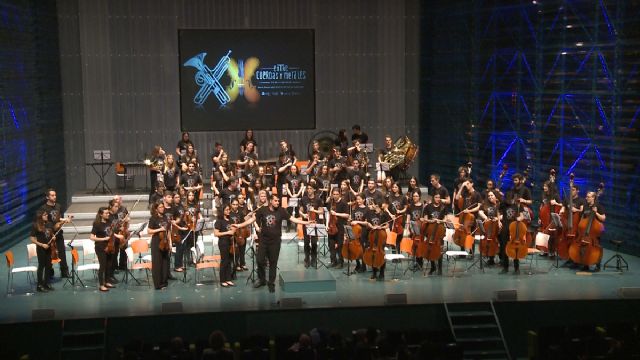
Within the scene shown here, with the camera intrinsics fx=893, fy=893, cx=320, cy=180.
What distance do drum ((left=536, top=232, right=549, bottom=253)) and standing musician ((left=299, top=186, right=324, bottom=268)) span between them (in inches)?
157

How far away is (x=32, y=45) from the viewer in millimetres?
21094

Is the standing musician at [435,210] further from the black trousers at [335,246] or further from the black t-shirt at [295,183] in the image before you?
the black t-shirt at [295,183]

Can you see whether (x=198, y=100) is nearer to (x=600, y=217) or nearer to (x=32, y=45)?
(x=32, y=45)

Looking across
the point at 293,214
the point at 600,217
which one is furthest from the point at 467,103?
the point at 600,217

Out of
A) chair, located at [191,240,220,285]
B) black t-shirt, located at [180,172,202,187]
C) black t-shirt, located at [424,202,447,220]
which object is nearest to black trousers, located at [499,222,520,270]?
black t-shirt, located at [424,202,447,220]

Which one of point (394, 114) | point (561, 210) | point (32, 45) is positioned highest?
point (32, 45)

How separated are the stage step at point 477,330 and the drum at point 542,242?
104 inches

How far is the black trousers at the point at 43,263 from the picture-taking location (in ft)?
49.6

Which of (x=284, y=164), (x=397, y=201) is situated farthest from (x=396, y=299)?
(x=284, y=164)

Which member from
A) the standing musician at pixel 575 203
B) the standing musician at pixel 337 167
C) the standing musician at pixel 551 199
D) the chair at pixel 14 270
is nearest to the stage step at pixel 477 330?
the standing musician at pixel 575 203

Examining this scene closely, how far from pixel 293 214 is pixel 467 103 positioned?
591 cm

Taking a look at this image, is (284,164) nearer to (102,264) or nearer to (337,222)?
(337,222)

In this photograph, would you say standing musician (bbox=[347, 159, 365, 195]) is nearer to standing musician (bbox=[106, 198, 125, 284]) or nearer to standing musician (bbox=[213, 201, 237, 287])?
standing musician (bbox=[213, 201, 237, 287])

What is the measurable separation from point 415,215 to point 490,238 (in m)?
1.43
